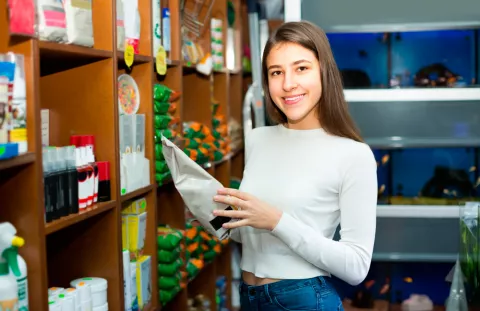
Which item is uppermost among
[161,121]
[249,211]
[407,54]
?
[407,54]

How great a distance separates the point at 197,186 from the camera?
1790 millimetres

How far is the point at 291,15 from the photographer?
3350 millimetres

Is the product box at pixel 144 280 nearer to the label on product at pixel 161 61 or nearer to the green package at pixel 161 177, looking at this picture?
the green package at pixel 161 177

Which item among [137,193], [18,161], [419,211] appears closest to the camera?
[18,161]

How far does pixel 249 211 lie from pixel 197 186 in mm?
172

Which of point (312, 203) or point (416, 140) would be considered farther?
point (416, 140)

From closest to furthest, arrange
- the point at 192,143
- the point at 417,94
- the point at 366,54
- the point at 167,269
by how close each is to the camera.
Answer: the point at 167,269 < the point at 192,143 < the point at 417,94 < the point at 366,54

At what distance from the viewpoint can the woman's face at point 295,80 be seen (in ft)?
6.05

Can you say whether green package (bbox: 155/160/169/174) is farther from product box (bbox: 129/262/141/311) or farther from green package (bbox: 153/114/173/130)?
product box (bbox: 129/262/141/311)

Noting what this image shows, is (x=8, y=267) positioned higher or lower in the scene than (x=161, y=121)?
lower

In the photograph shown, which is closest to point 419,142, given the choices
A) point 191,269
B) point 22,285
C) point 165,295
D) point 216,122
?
point 216,122

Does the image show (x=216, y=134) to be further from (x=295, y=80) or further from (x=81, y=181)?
(x=295, y=80)

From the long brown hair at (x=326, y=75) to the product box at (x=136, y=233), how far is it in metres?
0.99

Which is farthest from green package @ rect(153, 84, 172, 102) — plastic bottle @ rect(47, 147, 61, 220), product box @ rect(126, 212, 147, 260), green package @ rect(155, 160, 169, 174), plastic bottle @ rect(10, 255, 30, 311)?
plastic bottle @ rect(10, 255, 30, 311)
